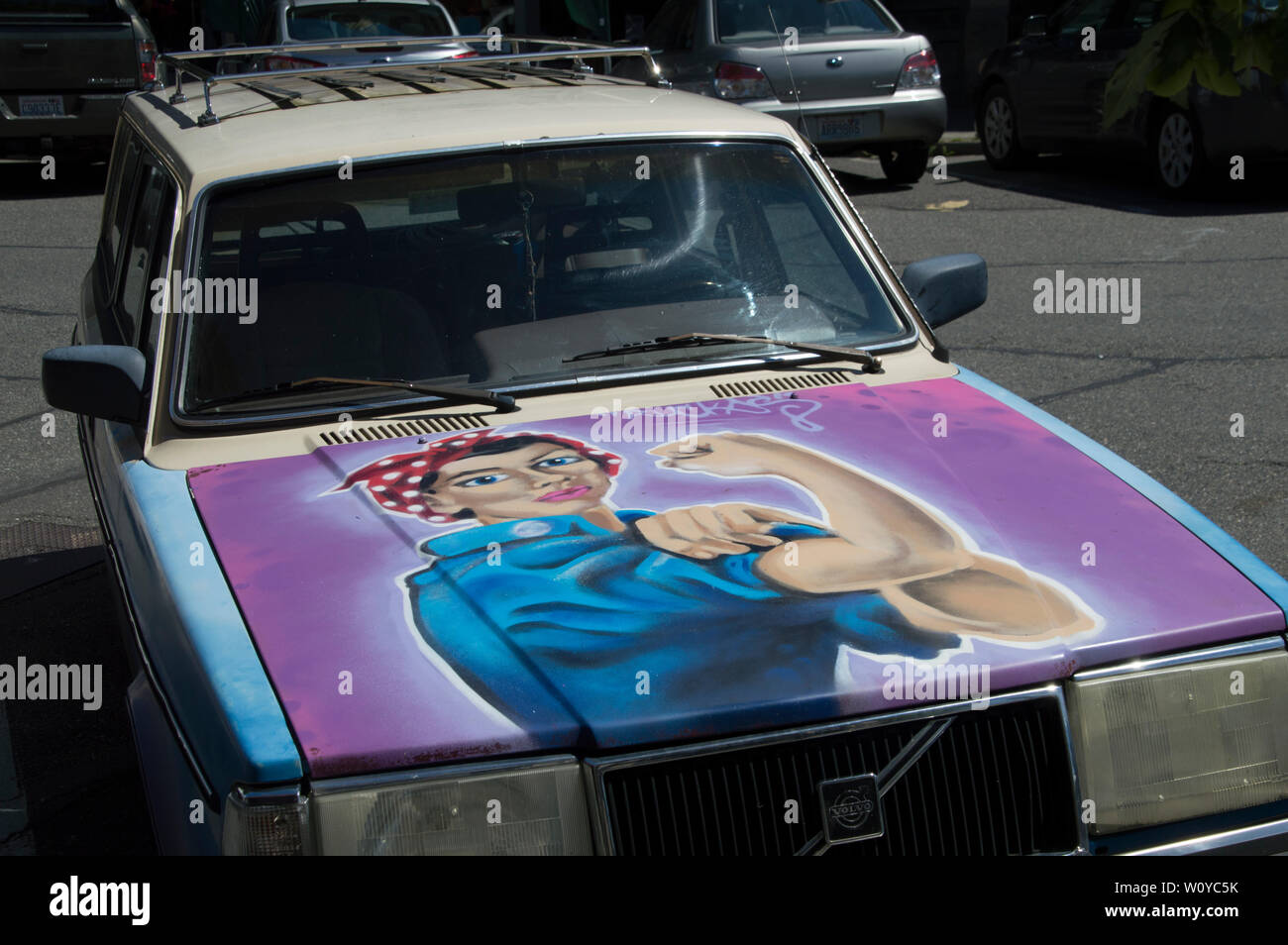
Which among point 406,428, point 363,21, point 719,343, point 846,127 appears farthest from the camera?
point 363,21

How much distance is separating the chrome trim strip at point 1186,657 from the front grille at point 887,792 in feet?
0.32

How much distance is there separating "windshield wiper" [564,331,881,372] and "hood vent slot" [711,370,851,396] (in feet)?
0.18

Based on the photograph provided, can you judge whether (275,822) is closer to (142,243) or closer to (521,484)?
(521,484)

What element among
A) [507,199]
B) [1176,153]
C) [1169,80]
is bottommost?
[1176,153]

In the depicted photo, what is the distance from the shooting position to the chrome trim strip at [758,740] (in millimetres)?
2076

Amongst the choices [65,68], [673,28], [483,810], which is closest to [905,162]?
[673,28]

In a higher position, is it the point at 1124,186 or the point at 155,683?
the point at 155,683

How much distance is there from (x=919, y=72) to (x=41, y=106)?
7.95 m

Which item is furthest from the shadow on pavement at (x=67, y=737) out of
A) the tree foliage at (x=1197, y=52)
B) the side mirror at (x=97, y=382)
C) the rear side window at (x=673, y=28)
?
the rear side window at (x=673, y=28)

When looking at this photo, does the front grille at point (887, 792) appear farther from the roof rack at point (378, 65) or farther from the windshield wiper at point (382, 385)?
the roof rack at point (378, 65)

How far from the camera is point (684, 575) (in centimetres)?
249

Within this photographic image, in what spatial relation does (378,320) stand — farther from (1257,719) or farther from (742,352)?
(1257,719)

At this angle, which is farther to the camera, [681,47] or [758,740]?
[681,47]
